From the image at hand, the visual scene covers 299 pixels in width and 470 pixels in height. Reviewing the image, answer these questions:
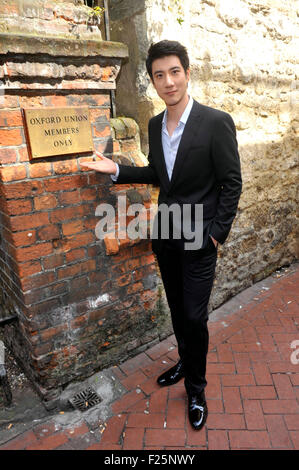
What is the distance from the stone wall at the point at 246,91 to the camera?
98.1 inches

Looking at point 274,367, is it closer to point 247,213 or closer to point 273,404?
point 273,404

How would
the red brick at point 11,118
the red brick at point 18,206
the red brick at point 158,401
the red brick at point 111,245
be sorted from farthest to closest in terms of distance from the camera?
1. the red brick at point 111,245
2. the red brick at point 158,401
3. the red brick at point 18,206
4. the red brick at point 11,118

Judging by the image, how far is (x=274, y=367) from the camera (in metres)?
2.67

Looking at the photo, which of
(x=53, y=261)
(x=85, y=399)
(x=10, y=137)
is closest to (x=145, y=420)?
(x=85, y=399)

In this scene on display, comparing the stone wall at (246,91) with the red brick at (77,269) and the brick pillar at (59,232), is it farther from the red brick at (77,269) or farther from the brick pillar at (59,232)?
the red brick at (77,269)

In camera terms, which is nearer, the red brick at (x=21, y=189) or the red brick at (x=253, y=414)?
the red brick at (x=21, y=189)

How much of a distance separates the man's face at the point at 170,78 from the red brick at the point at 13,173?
36.4 inches

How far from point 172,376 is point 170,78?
6.63 ft

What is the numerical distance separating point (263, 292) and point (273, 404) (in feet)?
5.11

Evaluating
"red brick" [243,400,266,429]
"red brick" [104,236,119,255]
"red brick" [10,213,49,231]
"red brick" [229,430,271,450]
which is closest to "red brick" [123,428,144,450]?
"red brick" [229,430,271,450]

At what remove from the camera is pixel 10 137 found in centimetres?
194

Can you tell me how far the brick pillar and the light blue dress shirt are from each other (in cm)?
39

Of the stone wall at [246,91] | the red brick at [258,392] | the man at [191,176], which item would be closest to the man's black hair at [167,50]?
the man at [191,176]
